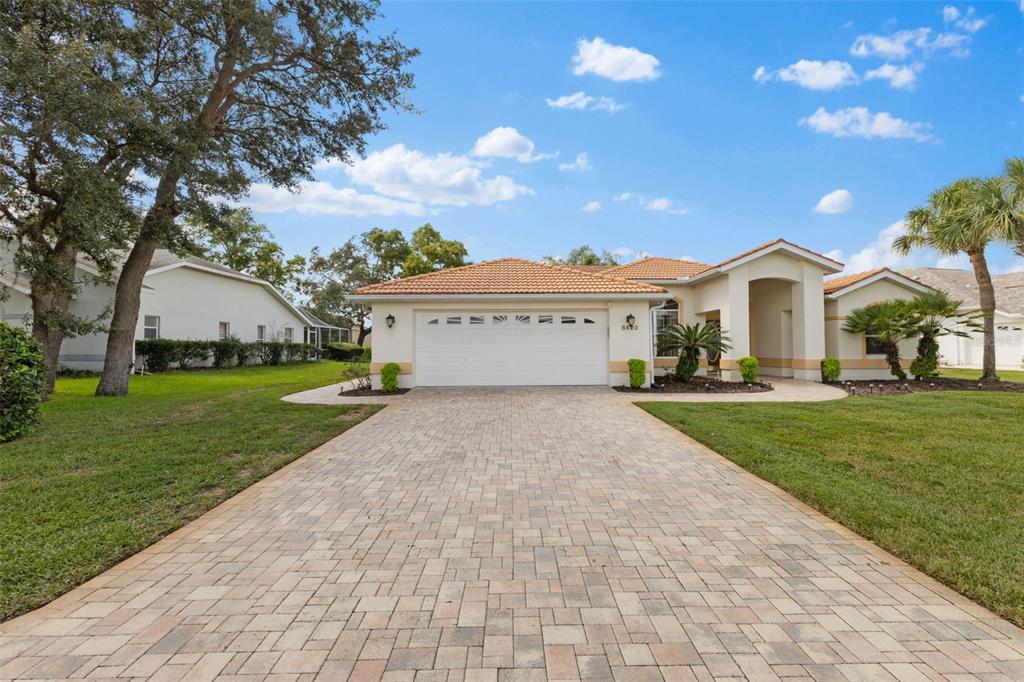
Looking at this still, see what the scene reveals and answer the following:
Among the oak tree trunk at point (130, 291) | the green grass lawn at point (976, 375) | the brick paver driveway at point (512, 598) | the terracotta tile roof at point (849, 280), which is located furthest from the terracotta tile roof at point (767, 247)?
the oak tree trunk at point (130, 291)

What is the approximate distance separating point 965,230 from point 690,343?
878 centimetres

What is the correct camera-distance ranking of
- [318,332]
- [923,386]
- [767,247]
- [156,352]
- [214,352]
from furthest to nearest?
[318,332]
[214,352]
[156,352]
[767,247]
[923,386]

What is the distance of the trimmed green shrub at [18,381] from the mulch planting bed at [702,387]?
12.4 m

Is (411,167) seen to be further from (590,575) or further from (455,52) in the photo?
(590,575)

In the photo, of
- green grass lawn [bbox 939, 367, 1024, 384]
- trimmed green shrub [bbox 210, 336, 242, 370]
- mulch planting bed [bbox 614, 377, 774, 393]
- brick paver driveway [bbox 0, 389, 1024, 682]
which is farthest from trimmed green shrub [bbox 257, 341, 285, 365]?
green grass lawn [bbox 939, 367, 1024, 384]

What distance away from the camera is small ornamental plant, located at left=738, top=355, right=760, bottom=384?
1427cm

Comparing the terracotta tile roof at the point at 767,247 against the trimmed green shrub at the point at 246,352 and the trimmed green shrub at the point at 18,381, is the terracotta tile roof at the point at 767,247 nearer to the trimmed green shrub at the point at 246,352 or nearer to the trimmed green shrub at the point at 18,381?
the trimmed green shrub at the point at 18,381

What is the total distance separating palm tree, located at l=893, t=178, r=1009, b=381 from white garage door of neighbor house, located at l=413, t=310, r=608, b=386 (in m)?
11.2

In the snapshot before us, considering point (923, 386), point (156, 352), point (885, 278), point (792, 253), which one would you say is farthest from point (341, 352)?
point (923, 386)

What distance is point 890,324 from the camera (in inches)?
569

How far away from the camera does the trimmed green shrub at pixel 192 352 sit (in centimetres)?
2048

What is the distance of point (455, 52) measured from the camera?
12.7 meters

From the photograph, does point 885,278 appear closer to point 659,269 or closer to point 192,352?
point 659,269

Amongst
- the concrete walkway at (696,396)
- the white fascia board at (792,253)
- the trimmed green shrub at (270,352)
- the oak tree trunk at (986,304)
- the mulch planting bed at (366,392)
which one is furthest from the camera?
the trimmed green shrub at (270,352)
